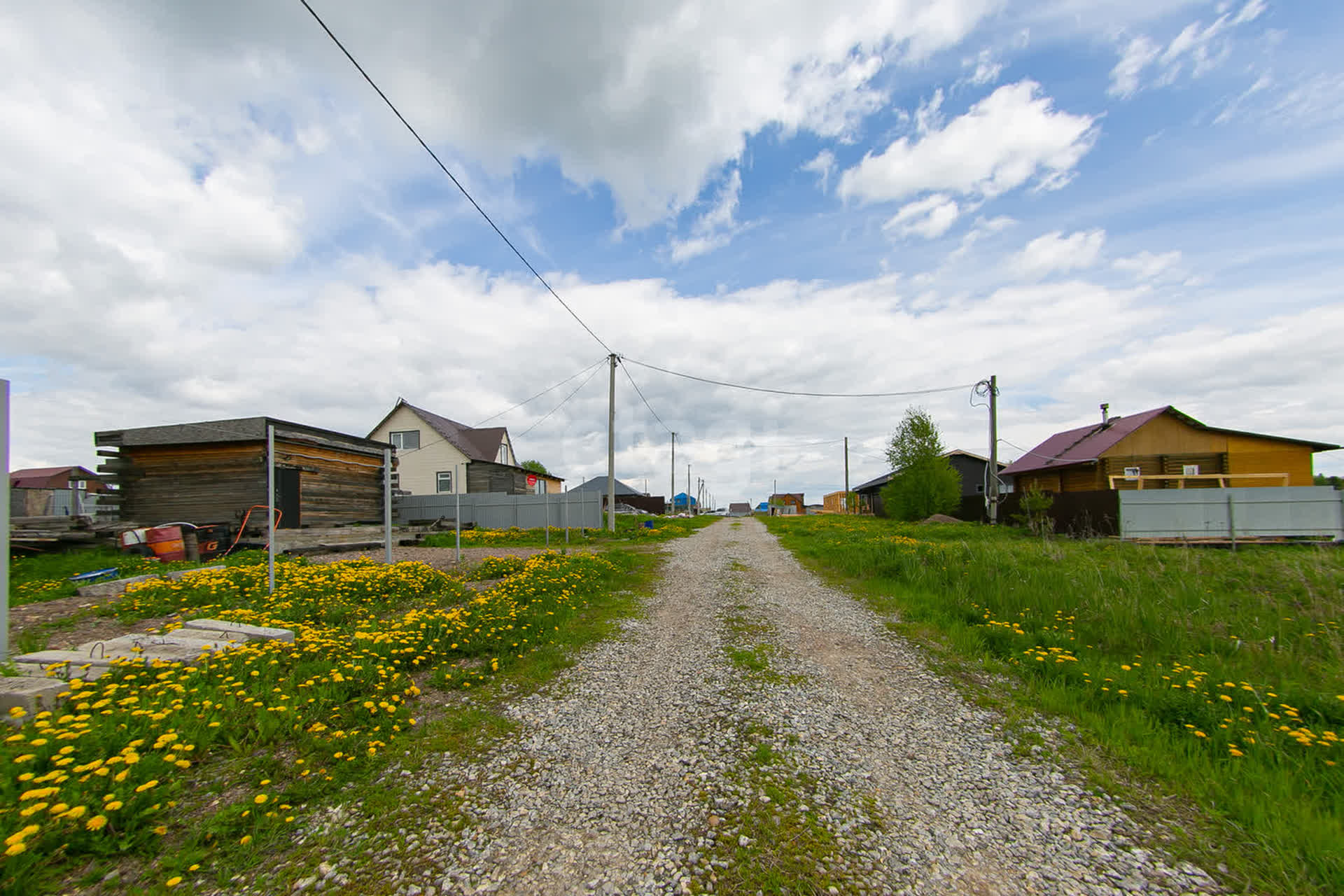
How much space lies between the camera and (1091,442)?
88.5 ft

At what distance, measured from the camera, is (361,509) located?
18547mm

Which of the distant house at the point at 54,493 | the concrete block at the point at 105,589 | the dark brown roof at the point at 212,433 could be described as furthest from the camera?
the distant house at the point at 54,493

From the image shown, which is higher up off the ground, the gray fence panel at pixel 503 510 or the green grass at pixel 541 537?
the gray fence panel at pixel 503 510

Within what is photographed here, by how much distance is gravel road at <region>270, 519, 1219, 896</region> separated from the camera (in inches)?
96.7

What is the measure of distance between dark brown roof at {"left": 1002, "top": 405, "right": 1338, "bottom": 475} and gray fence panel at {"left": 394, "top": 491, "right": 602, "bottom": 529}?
959 inches

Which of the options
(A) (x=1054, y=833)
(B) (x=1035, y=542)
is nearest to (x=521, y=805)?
(A) (x=1054, y=833)

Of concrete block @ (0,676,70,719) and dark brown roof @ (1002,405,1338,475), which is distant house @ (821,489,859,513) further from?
concrete block @ (0,676,70,719)

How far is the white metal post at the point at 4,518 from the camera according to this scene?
449 centimetres

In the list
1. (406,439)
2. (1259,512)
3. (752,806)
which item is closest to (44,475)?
(406,439)

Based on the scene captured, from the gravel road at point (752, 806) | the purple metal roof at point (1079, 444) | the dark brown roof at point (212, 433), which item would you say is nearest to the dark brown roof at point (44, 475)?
the dark brown roof at point (212, 433)

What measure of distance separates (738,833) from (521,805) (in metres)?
1.27

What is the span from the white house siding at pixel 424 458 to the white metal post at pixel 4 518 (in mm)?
29811

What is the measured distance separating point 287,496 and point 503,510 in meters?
12.3

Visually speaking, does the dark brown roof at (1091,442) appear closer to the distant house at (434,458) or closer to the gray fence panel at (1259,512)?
the gray fence panel at (1259,512)
